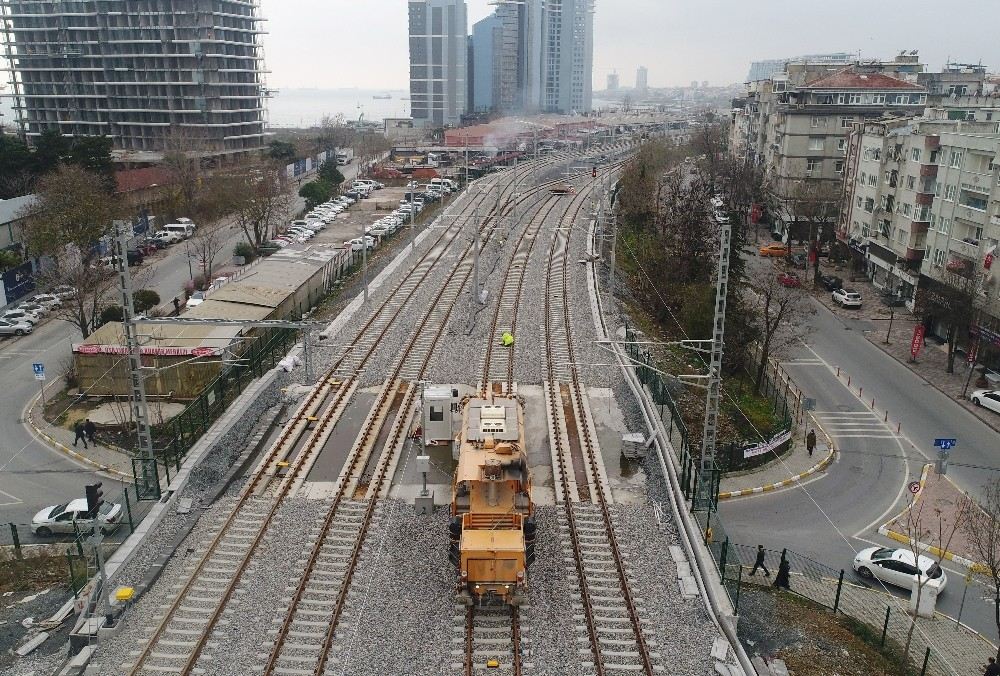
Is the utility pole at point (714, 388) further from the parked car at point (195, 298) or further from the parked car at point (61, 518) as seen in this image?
the parked car at point (195, 298)

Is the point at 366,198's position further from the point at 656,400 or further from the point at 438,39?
the point at 438,39

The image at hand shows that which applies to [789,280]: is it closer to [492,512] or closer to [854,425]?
[854,425]

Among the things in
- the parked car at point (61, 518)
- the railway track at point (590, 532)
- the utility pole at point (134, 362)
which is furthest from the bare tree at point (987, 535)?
the parked car at point (61, 518)

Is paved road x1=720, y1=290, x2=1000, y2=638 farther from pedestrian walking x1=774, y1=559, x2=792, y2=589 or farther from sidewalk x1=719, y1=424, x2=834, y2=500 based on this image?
pedestrian walking x1=774, y1=559, x2=792, y2=589

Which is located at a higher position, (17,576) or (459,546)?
(459,546)

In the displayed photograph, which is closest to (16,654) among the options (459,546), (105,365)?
(459,546)

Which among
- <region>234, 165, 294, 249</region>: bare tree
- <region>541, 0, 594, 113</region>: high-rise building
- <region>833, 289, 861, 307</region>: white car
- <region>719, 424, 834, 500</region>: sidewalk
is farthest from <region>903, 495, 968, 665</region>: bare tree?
<region>541, 0, 594, 113</region>: high-rise building
